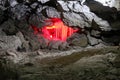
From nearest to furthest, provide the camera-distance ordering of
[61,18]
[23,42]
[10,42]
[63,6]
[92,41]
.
→ 1. [63,6]
2. [10,42]
3. [92,41]
4. [23,42]
5. [61,18]

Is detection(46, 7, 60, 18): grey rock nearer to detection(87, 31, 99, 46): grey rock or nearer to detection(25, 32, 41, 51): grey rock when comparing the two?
detection(25, 32, 41, 51): grey rock

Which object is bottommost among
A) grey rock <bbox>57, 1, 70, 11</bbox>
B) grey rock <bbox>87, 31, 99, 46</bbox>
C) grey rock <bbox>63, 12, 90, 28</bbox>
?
grey rock <bbox>87, 31, 99, 46</bbox>

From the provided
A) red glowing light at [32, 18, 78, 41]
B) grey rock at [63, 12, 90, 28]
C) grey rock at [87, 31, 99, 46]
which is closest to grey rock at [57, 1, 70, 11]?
grey rock at [63, 12, 90, 28]

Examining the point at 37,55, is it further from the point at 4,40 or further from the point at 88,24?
the point at 88,24

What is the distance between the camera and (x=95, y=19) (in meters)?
16.1

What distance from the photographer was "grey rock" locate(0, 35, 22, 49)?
16141 millimetres

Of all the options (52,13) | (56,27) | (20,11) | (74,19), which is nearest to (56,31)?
(56,27)

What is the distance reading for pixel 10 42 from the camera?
644 inches

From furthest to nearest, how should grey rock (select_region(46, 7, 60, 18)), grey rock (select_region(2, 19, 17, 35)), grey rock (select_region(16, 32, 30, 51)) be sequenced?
1. grey rock (select_region(2, 19, 17, 35))
2. grey rock (select_region(46, 7, 60, 18))
3. grey rock (select_region(16, 32, 30, 51))

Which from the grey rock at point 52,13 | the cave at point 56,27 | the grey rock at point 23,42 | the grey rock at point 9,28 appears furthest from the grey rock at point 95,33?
the grey rock at point 9,28

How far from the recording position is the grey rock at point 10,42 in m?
16.1

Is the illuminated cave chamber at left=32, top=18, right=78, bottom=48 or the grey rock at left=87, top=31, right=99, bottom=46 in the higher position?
the illuminated cave chamber at left=32, top=18, right=78, bottom=48

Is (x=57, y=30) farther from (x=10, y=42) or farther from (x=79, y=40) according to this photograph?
(x=10, y=42)

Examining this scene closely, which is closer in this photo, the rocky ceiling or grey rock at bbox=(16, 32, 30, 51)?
the rocky ceiling
